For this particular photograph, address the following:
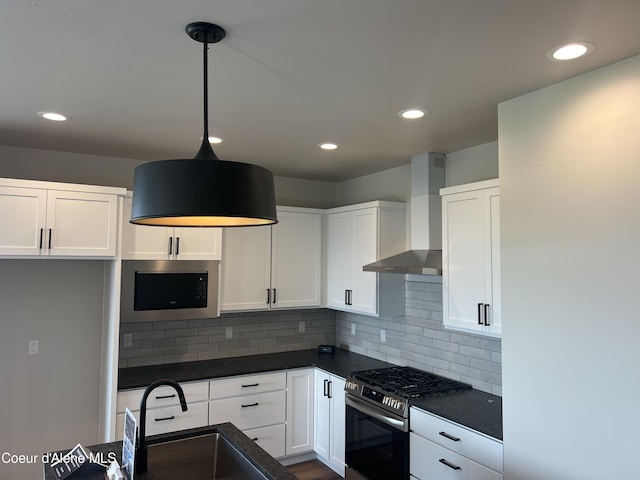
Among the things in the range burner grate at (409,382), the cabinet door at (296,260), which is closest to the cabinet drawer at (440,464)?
the range burner grate at (409,382)

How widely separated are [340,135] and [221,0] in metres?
1.66

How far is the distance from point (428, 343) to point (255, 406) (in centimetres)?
154

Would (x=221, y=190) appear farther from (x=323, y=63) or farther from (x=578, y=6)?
(x=578, y=6)

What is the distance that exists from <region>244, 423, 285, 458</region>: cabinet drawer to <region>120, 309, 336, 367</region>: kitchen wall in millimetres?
769

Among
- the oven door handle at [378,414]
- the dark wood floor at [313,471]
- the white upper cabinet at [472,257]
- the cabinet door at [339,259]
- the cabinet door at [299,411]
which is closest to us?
the white upper cabinet at [472,257]

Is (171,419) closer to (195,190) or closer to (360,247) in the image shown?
(360,247)

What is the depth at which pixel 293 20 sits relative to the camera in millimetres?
1596

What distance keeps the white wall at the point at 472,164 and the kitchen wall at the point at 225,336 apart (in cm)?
206

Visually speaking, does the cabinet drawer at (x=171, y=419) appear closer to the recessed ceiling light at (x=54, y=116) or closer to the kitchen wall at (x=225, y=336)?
the kitchen wall at (x=225, y=336)

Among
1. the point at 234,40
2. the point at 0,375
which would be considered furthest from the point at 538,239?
the point at 0,375

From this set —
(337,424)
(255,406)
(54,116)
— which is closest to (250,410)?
(255,406)

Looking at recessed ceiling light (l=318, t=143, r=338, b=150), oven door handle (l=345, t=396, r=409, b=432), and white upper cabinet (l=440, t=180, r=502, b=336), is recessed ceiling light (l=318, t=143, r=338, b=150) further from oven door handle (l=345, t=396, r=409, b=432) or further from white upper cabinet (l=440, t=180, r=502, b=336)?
oven door handle (l=345, t=396, r=409, b=432)

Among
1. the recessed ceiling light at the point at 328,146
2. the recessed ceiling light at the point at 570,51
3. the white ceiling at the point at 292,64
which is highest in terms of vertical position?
the recessed ceiling light at the point at 328,146

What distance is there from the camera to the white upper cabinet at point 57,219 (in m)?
3.00
